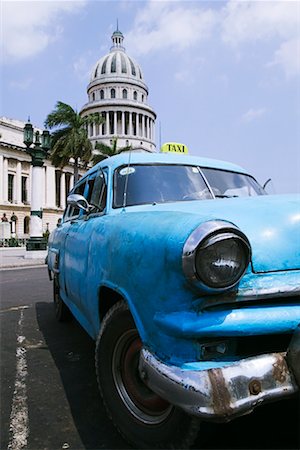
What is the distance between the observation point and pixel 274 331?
6.04 ft

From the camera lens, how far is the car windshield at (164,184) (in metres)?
3.30

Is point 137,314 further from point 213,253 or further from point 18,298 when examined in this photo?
point 18,298

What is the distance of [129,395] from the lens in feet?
7.68

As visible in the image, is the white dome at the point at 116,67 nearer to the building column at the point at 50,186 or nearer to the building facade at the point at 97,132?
the building facade at the point at 97,132

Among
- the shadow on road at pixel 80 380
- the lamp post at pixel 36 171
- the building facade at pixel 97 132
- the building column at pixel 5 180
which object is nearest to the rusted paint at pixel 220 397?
the shadow on road at pixel 80 380

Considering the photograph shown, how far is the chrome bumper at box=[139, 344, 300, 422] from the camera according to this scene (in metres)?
1.67

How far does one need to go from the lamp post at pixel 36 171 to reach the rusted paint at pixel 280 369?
18373 millimetres

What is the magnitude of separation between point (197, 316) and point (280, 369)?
1.40ft

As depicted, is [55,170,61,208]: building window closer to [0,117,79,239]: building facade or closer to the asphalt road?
[0,117,79,239]: building facade

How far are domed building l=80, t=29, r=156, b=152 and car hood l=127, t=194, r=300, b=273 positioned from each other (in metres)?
75.8

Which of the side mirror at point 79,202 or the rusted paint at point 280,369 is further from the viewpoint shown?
the side mirror at point 79,202

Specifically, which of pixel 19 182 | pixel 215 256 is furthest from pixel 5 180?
pixel 215 256

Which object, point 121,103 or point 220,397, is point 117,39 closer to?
point 121,103

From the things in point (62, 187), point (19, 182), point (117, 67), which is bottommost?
point (62, 187)
